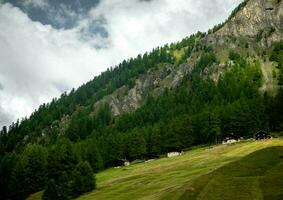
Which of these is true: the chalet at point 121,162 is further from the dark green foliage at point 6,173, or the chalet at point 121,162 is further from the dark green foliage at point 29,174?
the dark green foliage at point 6,173

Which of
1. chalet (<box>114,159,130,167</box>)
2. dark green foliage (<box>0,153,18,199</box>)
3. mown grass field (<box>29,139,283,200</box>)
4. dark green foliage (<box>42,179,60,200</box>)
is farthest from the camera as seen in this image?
chalet (<box>114,159,130,167</box>)

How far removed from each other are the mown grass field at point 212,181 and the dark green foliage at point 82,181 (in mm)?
2622

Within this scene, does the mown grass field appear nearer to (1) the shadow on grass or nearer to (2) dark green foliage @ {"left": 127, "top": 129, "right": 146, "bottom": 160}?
(1) the shadow on grass

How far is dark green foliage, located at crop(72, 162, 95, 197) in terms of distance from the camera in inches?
4417

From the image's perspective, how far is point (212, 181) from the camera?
74.4 meters

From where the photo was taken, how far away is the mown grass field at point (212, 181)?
6594 cm

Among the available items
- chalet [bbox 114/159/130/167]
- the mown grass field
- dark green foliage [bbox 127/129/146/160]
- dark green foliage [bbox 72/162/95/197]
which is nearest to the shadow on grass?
the mown grass field

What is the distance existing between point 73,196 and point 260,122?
275 feet

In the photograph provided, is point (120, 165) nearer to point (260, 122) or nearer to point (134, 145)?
point (134, 145)

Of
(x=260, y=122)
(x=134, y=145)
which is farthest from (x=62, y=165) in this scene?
→ (x=260, y=122)

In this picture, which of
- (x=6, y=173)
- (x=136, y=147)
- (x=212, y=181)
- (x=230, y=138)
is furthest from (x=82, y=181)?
(x=230, y=138)

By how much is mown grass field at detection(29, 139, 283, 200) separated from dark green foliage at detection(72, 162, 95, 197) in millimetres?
2622

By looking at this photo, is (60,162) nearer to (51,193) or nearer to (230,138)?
(51,193)

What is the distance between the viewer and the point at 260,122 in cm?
17050
